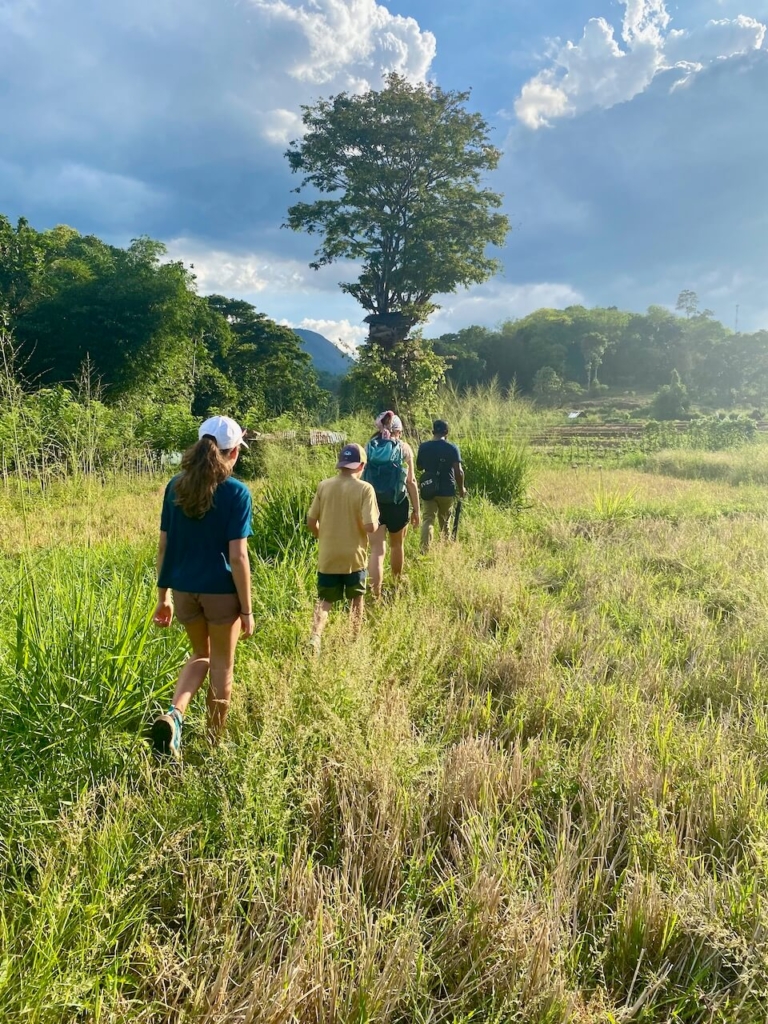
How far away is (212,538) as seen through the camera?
262 centimetres

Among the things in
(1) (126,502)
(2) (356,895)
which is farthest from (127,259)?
(2) (356,895)

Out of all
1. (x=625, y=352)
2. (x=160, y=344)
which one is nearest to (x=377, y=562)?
(x=160, y=344)

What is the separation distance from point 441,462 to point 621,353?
87.7 m

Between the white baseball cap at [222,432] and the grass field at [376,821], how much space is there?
3.16 feet

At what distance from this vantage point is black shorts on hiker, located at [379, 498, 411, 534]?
5.14 meters

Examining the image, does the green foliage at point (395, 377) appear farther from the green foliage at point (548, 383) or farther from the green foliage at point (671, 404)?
the green foliage at point (548, 383)

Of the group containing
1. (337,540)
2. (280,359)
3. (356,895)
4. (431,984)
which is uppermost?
(280,359)

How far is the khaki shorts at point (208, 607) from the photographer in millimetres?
2650

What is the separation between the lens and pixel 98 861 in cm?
169

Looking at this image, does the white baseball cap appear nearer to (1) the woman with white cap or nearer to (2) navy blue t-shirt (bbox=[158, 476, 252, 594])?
(1) the woman with white cap

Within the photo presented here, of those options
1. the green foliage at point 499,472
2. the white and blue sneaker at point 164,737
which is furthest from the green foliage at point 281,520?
the green foliage at point 499,472

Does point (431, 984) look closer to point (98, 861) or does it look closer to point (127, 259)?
point (98, 861)

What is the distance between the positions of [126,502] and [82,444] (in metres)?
1.08

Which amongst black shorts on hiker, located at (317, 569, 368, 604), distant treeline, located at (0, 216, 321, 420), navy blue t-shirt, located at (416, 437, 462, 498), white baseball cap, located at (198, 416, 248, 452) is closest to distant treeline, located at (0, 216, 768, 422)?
distant treeline, located at (0, 216, 321, 420)
